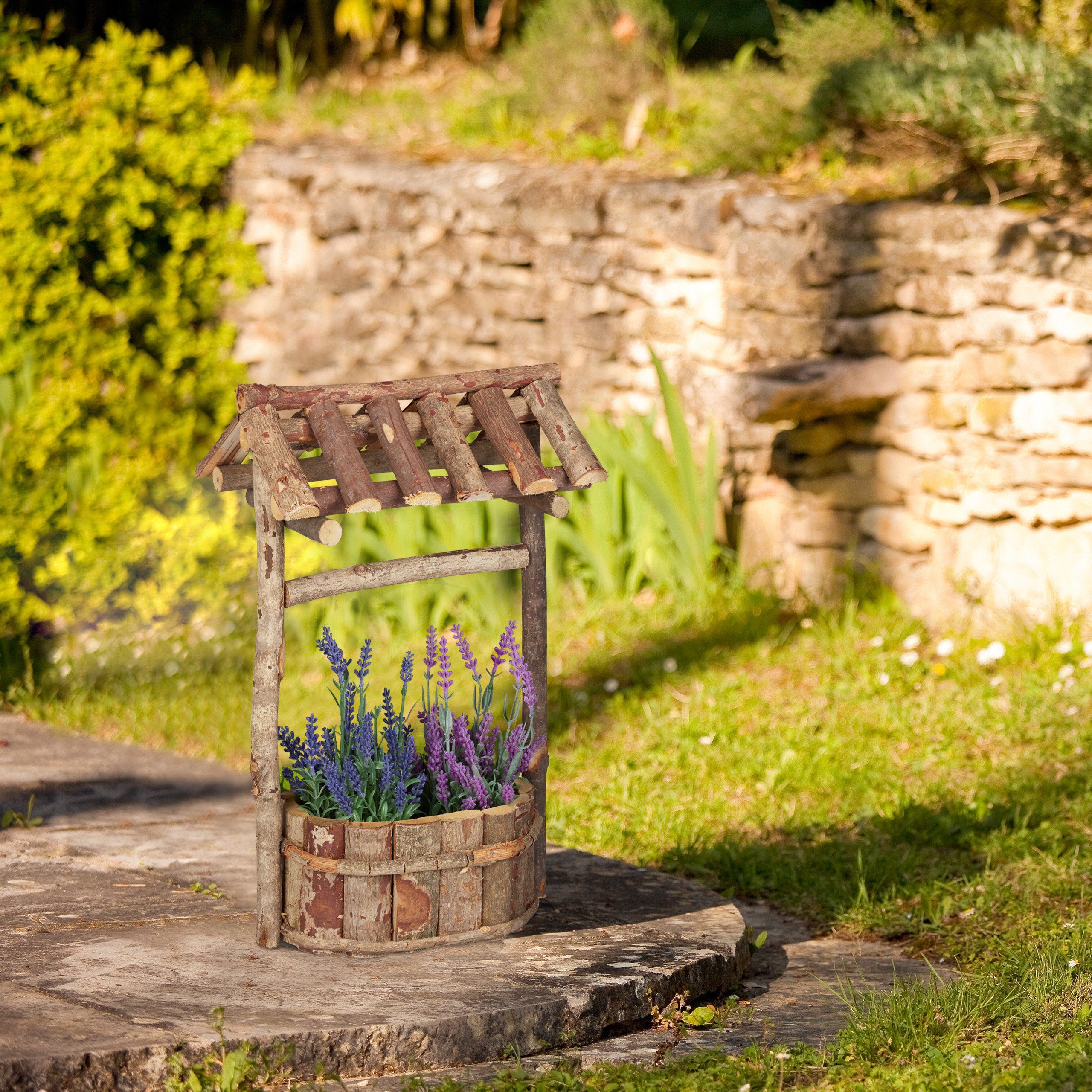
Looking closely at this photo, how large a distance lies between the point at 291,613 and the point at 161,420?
2.10 meters

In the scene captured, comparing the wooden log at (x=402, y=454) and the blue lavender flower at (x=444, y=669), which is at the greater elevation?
the wooden log at (x=402, y=454)

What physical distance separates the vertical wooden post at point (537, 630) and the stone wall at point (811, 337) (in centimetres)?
234

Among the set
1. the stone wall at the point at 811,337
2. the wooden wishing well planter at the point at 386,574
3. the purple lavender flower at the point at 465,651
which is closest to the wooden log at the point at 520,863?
the wooden wishing well planter at the point at 386,574

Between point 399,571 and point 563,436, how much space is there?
0.45 m

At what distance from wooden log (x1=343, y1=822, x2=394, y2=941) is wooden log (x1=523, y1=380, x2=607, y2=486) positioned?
2.67 feet

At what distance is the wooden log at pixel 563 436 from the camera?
2930 millimetres

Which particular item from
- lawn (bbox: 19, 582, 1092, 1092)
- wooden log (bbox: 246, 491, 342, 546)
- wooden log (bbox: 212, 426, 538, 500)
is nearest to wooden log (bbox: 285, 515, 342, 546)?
wooden log (bbox: 246, 491, 342, 546)

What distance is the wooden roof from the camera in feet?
8.91

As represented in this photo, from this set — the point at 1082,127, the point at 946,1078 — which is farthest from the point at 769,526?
the point at 946,1078

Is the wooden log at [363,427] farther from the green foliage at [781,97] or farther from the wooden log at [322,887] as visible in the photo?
the green foliage at [781,97]

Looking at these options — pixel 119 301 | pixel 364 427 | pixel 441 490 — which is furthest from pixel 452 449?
pixel 119 301

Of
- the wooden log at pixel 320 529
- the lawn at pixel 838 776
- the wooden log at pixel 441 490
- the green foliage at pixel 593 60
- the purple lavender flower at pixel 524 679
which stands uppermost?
the green foliage at pixel 593 60

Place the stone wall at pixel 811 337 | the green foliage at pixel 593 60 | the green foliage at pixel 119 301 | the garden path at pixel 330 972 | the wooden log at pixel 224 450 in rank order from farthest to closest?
the green foliage at pixel 593 60 → the green foliage at pixel 119 301 → the stone wall at pixel 811 337 → the wooden log at pixel 224 450 → the garden path at pixel 330 972

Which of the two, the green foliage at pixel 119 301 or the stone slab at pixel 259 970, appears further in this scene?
the green foliage at pixel 119 301
